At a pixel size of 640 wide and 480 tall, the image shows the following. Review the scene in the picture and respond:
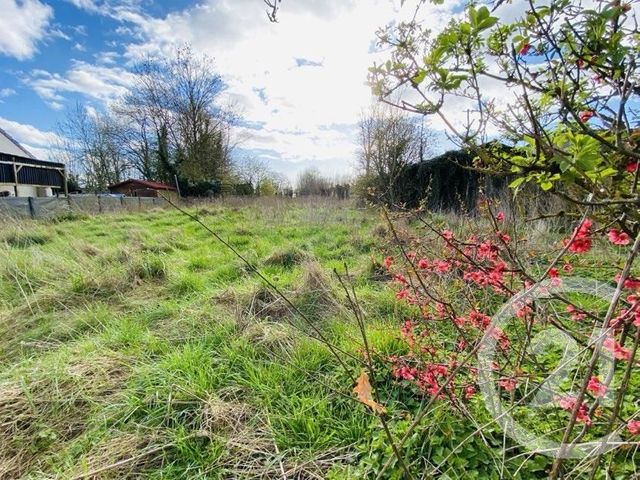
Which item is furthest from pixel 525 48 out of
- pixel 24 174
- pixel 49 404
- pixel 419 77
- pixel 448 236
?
pixel 24 174

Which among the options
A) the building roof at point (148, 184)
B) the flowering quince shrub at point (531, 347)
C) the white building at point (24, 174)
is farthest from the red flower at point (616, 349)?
the building roof at point (148, 184)

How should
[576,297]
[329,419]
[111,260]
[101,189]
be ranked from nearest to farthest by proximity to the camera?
[329,419]
[576,297]
[111,260]
[101,189]

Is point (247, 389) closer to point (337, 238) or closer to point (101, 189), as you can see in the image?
point (337, 238)

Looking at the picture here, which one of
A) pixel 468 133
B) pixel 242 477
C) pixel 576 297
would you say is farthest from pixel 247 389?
pixel 576 297

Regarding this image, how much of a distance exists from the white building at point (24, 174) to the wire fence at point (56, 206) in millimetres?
7785

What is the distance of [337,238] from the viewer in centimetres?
696

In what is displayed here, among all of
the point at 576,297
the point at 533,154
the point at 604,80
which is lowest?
the point at 576,297

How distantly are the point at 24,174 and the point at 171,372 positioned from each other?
24.6 m

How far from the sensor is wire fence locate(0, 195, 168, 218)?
1112cm

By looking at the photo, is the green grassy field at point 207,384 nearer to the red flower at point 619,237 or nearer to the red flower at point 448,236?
the red flower at point 619,237

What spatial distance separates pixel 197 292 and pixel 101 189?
3308cm

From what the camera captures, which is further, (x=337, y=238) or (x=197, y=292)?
(x=337, y=238)

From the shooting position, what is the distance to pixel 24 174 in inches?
776

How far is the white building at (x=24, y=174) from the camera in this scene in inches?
727
